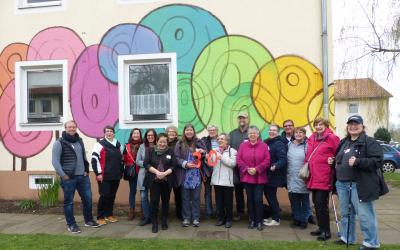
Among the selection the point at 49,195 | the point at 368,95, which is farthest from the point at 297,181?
the point at 49,195

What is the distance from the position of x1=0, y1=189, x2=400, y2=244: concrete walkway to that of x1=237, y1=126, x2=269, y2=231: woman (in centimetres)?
33

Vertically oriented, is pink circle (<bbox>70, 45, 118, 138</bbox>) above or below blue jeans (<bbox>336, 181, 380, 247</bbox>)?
above

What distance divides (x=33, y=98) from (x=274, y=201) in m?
6.18

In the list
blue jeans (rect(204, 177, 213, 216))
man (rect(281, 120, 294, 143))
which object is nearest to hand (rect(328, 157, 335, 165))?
man (rect(281, 120, 294, 143))

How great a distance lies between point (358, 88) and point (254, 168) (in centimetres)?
438

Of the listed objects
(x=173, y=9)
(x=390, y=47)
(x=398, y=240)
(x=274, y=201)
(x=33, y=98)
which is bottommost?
(x=398, y=240)

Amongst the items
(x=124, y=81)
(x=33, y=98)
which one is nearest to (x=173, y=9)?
(x=124, y=81)

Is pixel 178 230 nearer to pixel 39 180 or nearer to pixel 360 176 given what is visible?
pixel 360 176

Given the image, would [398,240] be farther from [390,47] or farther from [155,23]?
[155,23]

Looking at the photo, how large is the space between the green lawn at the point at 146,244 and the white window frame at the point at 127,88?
10.5 feet

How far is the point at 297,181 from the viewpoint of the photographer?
261 inches

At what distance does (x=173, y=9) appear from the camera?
28.7 feet

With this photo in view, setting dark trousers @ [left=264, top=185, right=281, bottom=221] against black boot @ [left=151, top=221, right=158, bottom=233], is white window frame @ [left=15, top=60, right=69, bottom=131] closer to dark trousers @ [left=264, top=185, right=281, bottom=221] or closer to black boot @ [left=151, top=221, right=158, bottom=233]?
black boot @ [left=151, top=221, right=158, bottom=233]

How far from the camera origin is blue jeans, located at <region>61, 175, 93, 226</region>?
6617 millimetres
